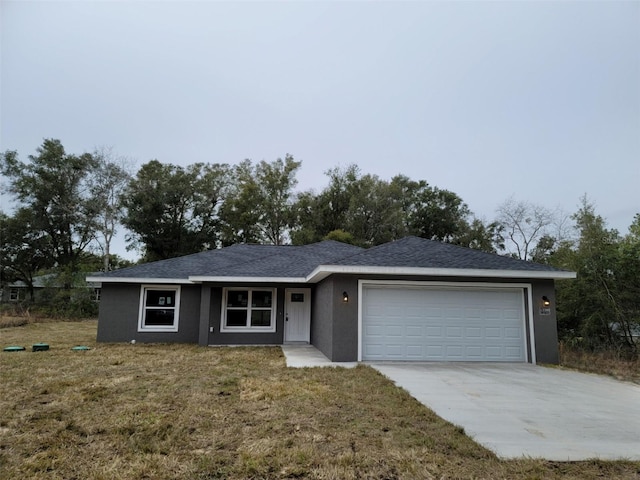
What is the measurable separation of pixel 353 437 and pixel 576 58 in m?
13.8

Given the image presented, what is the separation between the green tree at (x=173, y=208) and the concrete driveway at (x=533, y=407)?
26.6 meters

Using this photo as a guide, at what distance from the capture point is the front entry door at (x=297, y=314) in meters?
13.0

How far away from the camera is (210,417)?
189 inches

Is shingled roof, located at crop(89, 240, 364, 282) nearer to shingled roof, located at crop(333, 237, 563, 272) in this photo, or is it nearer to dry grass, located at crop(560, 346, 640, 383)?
shingled roof, located at crop(333, 237, 563, 272)

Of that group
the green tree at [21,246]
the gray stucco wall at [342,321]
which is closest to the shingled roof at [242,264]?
the gray stucco wall at [342,321]

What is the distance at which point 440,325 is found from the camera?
9.48 m

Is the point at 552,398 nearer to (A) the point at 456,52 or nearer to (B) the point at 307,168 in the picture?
(A) the point at 456,52

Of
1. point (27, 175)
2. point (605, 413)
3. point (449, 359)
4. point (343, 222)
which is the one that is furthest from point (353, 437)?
point (27, 175)

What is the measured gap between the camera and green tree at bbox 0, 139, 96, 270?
2952 centimetres

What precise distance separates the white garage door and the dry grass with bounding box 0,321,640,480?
1.91m

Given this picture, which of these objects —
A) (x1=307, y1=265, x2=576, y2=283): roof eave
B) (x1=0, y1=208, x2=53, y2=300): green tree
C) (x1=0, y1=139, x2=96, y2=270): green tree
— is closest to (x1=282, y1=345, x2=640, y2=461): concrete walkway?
(x1=307, y1=265, x2=576, y2=283): roof eave

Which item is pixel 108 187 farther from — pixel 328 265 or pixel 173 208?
pixel 328 265

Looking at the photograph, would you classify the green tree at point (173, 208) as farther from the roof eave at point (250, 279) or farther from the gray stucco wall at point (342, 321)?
the gray stucco wall at point (342, 321)

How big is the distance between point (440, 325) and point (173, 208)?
27.4 m
